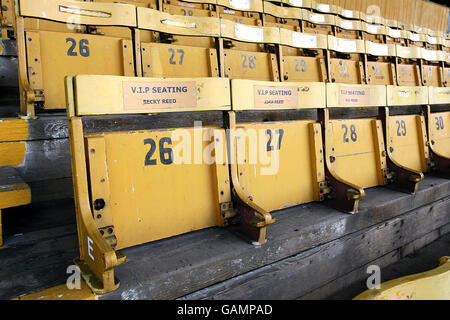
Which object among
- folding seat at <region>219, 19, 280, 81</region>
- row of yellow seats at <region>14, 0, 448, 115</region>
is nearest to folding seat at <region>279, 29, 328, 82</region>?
folding seat at <region>219, 19, 280, 81</region>

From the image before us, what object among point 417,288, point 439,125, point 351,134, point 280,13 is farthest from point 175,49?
point 439,125

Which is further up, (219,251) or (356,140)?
(356,140)

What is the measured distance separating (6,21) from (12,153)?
1.41 meters

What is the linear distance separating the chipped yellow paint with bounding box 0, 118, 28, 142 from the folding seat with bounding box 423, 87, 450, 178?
2.32 meters

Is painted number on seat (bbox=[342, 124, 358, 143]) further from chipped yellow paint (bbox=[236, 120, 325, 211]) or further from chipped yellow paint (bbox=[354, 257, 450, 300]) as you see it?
chipped yellow paint (bbox=[354, 257, 450, 300])

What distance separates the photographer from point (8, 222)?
1265 millimetres

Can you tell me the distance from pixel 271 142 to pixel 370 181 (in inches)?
29.6

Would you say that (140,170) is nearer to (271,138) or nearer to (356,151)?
(271,138)

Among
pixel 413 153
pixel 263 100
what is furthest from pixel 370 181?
pixel 263 100

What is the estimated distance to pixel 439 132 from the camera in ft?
7.59

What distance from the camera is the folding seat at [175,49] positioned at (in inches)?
61.9

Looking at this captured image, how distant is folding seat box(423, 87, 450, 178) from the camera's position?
2.11m

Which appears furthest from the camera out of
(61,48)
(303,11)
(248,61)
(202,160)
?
(303,11)

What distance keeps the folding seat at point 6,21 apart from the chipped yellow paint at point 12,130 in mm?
1224
